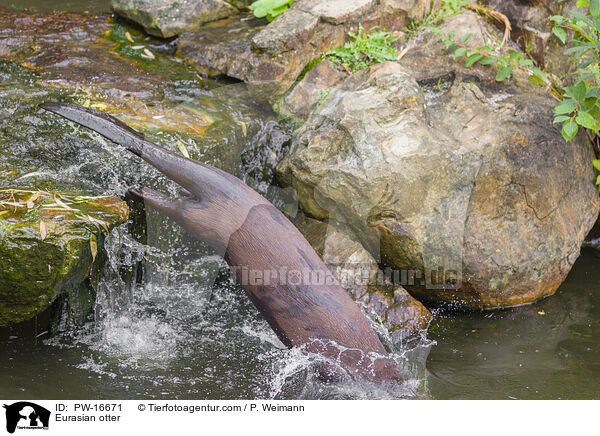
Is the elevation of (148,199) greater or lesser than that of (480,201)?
greater

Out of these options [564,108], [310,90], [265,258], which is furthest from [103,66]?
[564,108]

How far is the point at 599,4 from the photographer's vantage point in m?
3.52

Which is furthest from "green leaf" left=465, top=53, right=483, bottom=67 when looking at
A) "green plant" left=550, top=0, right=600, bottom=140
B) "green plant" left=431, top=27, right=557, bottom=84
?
"green plant" left=550, top=0, right=600, bottom=140

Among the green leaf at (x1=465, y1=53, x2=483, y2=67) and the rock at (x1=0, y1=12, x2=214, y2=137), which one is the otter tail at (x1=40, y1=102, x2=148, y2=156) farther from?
the green leaf at (x1=465, y1=53, x2=483, y2=67)

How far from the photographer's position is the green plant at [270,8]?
17.2 feet

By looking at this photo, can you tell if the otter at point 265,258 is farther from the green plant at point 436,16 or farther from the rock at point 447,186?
→ the green plant at point 436,16

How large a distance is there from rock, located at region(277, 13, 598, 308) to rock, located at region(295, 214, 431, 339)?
0.12m

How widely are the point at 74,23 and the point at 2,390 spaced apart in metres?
3.90

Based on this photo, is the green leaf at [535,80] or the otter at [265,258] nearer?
the otter at [265,258]

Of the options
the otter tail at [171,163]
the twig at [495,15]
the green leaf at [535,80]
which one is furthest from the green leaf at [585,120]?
the otter tail at [171,163]

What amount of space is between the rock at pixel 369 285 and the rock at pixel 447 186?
12 cm

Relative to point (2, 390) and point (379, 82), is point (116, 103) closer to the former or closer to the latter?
point (379, 82)

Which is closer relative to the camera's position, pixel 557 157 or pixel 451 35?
pixel 557 157

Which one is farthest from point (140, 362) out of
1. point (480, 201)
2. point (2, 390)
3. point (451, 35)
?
point (451, 35)
